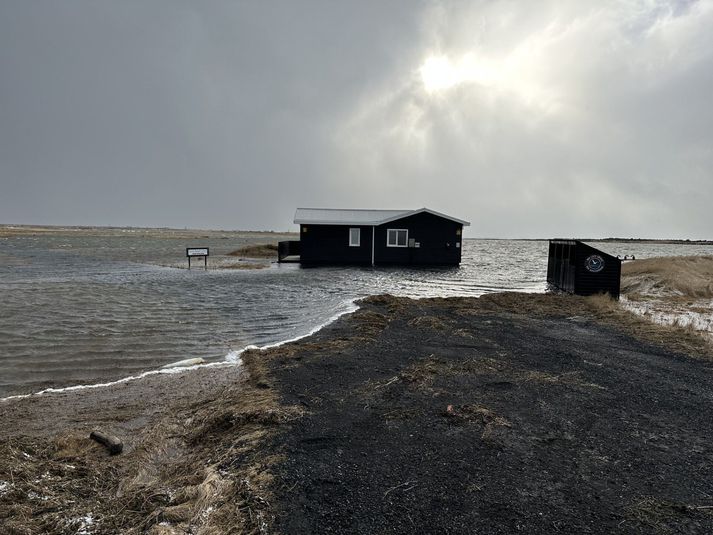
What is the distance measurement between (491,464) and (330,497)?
1.49m

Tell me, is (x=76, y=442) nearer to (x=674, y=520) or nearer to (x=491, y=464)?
(x=491, y=464)

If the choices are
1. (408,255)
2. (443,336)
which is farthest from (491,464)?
(408,255)

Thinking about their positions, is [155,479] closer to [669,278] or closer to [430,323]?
[430,323]

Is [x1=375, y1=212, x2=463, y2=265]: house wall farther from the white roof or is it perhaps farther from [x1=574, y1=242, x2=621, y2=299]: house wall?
[x1=574, y1=242, x2=621, y2=299]: house wall

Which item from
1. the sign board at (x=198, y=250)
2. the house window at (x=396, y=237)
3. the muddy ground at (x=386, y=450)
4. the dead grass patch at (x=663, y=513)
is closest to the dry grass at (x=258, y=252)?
the sign board at (x=198, y=250)

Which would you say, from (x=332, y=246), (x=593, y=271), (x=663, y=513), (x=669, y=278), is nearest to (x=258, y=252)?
(x=332, y=246)

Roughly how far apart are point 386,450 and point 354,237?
87.3 ft

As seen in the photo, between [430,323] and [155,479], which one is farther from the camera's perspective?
[430,323]

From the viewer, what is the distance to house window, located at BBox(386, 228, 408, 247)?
30359mm

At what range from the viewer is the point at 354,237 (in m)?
30.5

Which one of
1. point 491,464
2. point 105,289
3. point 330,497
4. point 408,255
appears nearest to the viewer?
point 330,497

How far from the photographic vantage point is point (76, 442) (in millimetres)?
4359

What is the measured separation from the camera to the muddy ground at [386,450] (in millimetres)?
3107

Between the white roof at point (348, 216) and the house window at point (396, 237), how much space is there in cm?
94
